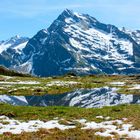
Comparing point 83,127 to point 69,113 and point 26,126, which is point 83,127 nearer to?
point 26,126

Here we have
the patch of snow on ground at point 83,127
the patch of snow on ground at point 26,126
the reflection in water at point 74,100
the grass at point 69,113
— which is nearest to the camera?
the patch of snow on ground at point 83,127

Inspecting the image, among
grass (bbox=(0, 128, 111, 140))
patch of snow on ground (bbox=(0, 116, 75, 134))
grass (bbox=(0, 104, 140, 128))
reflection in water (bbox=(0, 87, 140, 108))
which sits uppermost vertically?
reflection in water (bbox=(0, 87, 140, 108))

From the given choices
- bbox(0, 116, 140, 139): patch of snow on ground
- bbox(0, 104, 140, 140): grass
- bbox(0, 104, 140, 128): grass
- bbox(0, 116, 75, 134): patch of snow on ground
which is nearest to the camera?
bbox(0, 104, 140, 140): grass

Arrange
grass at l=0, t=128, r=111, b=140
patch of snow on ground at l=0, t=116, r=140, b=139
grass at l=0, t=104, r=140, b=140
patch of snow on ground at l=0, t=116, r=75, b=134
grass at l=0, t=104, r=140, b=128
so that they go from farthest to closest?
grass at l=0, t=104, r=140, b=128
patch of snow on ground at l=0, t=116, r=75, b=134
patch of snow on ground at l=0, t=116, r=140, b=139
grass at l=0, t=104, r=140, b=140
grass at l=0, t=128, r=111, b=140

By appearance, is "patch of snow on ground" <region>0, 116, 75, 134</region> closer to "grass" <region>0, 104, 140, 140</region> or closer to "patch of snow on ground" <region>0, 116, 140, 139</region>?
"patch of snow on ground" <region>0, 116, 140, 139</region>

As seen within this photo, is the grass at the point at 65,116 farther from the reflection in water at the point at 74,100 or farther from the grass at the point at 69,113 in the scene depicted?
the reflection in water at the point at 74,100

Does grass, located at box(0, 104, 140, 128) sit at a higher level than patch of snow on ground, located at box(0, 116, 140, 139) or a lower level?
higher

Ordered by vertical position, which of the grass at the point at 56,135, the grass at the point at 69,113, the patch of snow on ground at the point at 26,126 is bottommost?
the grass at the point at 56,135

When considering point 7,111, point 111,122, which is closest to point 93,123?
point 111,122

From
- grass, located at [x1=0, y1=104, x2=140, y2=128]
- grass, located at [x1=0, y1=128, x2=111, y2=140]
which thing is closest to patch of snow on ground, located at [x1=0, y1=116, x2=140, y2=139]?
grass, located at [x1=0, y1=128, x2=111, y2=140]

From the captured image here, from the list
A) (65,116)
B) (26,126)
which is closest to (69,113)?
(65,116)

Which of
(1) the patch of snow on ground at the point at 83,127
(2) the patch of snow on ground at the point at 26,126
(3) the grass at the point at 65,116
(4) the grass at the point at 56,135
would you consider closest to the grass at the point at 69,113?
(3) the grass at the point at 65,116

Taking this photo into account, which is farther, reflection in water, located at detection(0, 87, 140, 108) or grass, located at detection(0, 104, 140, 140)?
reflection in water, located at detection(0, 87, 140, 108)

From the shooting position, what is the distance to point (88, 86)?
9494cm
